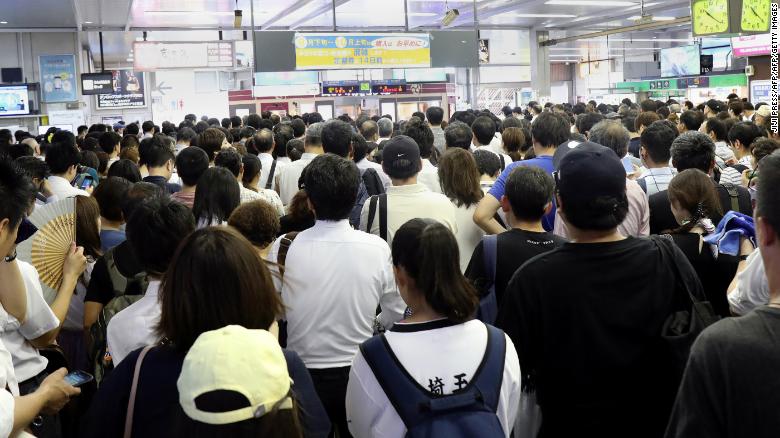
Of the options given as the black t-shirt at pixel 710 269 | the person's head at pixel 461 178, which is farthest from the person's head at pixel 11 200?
the black t-shirt at pixel 710 269

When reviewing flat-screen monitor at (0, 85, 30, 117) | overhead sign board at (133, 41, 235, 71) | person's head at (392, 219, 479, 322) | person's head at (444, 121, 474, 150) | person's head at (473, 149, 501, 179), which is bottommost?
person's head at (392, 219, 479, 322)

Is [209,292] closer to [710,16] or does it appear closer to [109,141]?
[109,141]

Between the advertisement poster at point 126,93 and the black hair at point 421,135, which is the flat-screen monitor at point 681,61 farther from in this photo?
the black hair at point 421,135

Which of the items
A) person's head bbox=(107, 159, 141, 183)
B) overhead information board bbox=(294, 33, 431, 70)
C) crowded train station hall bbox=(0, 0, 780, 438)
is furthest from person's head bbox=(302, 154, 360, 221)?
overhead information board bbox=(294, 33, 431, 70)

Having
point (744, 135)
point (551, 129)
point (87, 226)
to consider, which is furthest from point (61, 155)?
point (744, 135)

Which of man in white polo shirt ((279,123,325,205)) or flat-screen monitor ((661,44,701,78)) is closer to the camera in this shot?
man in white polo shirt ((279,123,325,205))

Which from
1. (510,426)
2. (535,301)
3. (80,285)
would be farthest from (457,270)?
(80,285)

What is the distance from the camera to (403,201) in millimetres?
4078

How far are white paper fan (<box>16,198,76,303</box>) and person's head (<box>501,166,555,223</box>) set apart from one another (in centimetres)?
198

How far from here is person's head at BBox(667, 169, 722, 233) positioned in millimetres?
3523

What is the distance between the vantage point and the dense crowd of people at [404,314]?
1.56m

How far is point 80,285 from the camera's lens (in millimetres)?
3729

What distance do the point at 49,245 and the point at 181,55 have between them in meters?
11.9

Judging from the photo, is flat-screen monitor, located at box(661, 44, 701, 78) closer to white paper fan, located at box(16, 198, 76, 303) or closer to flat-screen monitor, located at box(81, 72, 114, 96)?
flat-screen monitor, located at box(81, 72, 114, 96)
